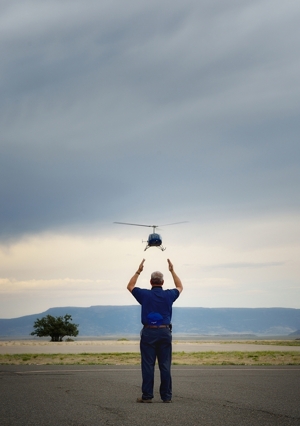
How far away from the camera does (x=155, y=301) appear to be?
36.8ft

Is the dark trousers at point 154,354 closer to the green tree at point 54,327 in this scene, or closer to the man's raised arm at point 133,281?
the man's raised arm at point 133,281

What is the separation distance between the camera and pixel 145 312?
11219 millimetres

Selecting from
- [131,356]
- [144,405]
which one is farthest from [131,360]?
[144,405]

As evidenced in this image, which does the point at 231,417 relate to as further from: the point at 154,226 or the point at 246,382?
the point at 154,226

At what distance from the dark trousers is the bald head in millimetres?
936

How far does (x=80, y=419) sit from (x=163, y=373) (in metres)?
2.75

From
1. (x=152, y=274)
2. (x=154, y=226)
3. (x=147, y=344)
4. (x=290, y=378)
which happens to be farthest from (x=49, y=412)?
(x=154, y=226)

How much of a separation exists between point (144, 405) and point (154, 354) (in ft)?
3.55

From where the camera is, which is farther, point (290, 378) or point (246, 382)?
point (290, 378)

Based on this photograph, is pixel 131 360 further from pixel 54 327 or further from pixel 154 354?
pixel 54 327

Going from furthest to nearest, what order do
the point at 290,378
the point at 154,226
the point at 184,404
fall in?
the point at 154,226
the point at 290,378
the point at 184,404

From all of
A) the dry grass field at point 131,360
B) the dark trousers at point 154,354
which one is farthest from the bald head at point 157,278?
the dry grass field at point 131,360

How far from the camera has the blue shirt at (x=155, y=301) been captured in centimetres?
1119

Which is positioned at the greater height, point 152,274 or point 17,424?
point 152,274
